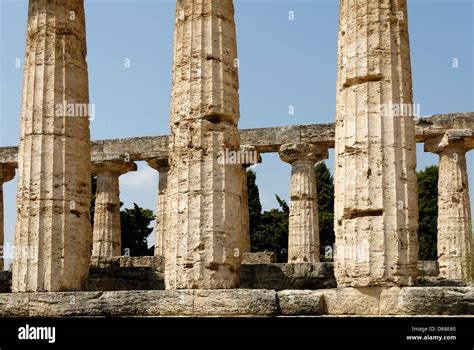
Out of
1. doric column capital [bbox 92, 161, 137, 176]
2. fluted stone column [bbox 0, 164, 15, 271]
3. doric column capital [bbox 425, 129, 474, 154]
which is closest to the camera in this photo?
doric column capital [bbox 425, 129, 474, 154]

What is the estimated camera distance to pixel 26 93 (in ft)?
68.2

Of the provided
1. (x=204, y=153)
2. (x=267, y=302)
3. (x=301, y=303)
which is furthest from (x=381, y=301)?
(x=204, y=153)

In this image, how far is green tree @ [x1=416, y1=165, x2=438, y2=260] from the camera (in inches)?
1874

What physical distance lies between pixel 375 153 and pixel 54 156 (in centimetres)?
857

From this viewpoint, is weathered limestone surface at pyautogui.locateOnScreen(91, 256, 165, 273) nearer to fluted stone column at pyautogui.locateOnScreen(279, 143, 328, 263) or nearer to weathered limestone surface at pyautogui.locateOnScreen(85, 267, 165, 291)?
weathered limestone surface at pyautogui.locateOnScreen(85, 267, 165, 291)

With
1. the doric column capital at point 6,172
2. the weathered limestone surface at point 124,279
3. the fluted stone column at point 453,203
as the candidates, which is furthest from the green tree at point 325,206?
the weathered limestone surface at point 124,279

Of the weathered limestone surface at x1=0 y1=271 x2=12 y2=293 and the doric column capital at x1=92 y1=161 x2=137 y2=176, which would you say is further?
the doric column capital at x1=92 y1=161 x2=137 y2=176

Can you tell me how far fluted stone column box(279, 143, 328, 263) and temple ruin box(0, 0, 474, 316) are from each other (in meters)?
7.55

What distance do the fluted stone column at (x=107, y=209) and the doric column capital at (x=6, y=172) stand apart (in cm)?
418

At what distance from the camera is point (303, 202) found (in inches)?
1223

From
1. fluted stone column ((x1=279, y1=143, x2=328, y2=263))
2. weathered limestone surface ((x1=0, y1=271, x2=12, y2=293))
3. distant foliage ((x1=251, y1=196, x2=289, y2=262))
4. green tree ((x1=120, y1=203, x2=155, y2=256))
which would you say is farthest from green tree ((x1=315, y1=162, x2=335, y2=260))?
weathered limestone surface ((x1=0, y1=271, x2=12, y2=293))

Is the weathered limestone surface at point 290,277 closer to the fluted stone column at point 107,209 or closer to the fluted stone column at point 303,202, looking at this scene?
the fluted stone column at point 303,202
